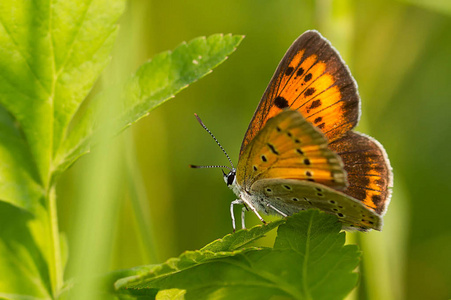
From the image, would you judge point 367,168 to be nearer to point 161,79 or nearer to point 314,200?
point 314,200

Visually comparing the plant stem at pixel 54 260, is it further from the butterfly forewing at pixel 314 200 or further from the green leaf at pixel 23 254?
the butterfly forewing at pixel 314 200

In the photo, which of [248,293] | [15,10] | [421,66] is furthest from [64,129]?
[421,66]

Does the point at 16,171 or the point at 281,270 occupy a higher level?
the point at 16,171

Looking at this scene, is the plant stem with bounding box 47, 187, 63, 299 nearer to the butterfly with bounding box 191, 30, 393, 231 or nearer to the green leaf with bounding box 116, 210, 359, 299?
the green leaf with bounding box 116, 210, 359, 299

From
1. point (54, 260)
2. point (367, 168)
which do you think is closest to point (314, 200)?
point (367, 168)

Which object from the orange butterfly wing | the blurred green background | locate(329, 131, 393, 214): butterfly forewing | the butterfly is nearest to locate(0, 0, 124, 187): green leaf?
the butterfly

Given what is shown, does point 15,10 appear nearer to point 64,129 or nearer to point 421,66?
point 64,129

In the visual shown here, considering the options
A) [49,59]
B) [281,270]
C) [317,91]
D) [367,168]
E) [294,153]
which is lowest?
[281,270]
